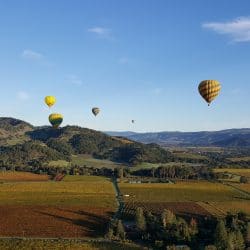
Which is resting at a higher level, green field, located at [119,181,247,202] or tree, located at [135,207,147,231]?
green field, located at [119,181,247,202]

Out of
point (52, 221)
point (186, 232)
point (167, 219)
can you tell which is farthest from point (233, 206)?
point (52, 221)

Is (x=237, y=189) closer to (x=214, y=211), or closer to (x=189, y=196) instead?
(x=189, y=196)

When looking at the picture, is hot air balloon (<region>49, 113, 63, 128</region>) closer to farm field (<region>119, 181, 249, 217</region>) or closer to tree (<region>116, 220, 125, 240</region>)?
farm field (<region>119, 181, 249, 217</region>)

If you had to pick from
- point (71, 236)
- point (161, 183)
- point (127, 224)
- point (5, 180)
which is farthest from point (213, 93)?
point (5, 180)

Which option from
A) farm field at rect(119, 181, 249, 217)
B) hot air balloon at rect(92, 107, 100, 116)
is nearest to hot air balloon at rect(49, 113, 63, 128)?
hot air balloon at rect(92, 107, 100, 116)

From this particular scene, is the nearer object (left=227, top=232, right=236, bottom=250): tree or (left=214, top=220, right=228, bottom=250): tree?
(left=227, top=232, right=236, bottom=250): tree
